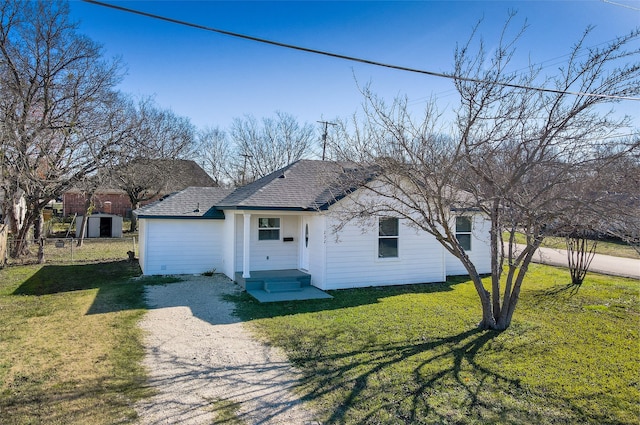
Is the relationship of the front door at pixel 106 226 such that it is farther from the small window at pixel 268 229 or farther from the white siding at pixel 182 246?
the small window at pixel 268 229

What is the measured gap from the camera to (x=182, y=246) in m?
13.4

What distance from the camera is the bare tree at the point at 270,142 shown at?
3653 centimetres

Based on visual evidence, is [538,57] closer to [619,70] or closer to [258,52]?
[619,70]

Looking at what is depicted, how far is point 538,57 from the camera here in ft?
21.7

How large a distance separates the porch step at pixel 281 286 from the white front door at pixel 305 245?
51.1 inches

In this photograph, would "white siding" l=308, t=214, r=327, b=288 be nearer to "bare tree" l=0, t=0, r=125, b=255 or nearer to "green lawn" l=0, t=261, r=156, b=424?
"green lawn" l=0, t=261, r=156, b=424

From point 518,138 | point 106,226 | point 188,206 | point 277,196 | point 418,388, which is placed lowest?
point 418,388

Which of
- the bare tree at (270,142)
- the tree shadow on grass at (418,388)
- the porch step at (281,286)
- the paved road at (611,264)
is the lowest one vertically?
the tree shadow on grass at (418,388)

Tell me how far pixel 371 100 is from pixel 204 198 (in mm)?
9672

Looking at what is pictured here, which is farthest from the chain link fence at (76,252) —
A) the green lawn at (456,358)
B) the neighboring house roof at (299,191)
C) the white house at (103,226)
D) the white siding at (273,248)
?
the green lawn at (456,358)

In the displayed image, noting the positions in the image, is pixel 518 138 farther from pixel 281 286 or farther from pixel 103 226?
pixel 103 226

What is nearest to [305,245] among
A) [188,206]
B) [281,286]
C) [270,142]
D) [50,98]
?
[281,286]

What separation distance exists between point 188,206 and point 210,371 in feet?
31.5

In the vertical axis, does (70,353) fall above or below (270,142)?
below
